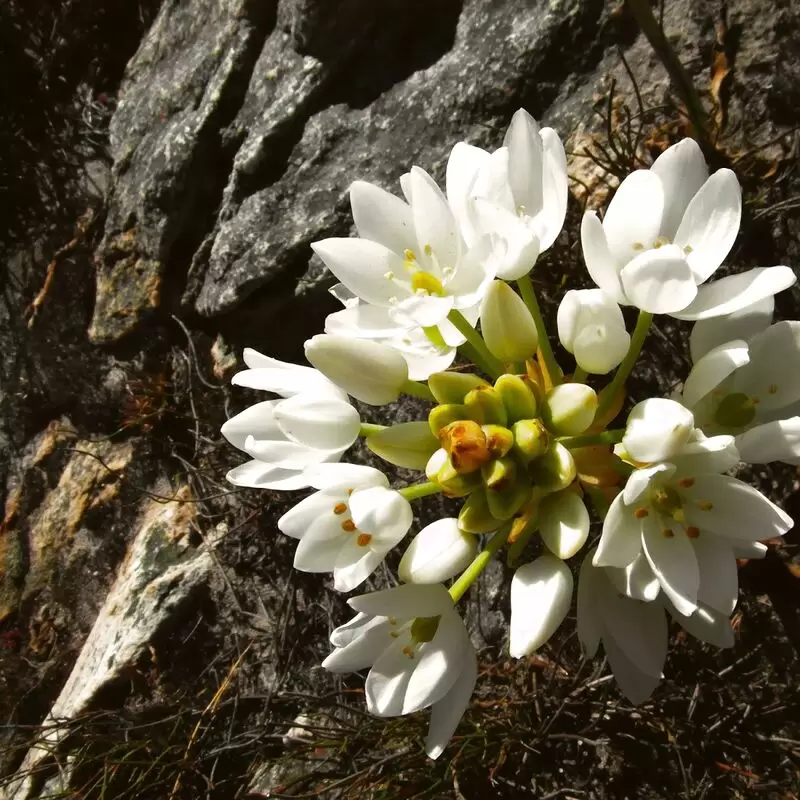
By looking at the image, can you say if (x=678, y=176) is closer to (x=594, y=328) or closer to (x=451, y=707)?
(x=594, y=328)

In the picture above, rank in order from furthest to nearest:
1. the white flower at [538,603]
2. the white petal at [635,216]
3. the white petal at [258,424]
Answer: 1. the white petal at [258,424]
2. the white petal at [635,216]
3. the white flower at [538,603]

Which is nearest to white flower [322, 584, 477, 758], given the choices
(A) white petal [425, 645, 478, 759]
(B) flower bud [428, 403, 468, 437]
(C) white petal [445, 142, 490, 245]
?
(A) white petal [425, 645, 478, 759]

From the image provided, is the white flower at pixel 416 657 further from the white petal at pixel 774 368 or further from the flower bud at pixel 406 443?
the white petal at pixel 774 368

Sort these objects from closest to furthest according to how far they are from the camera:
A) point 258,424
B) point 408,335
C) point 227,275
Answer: point 408,335
point 258,424
point 227,275

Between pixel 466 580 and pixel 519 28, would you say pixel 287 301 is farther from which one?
→ pixel 466 580

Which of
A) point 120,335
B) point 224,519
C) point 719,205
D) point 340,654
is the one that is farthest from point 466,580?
point 120,335

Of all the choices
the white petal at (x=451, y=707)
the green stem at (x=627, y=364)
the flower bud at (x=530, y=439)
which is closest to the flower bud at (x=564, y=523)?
the flower bud at (x=530, y=439)

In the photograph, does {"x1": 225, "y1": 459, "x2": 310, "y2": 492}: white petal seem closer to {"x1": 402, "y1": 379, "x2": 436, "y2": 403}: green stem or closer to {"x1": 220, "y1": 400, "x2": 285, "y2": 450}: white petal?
{"x1": 220, "y1": 400, "x2": 285, "y2": 450}: white petal

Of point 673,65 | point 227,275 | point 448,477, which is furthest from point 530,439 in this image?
point 227,275
